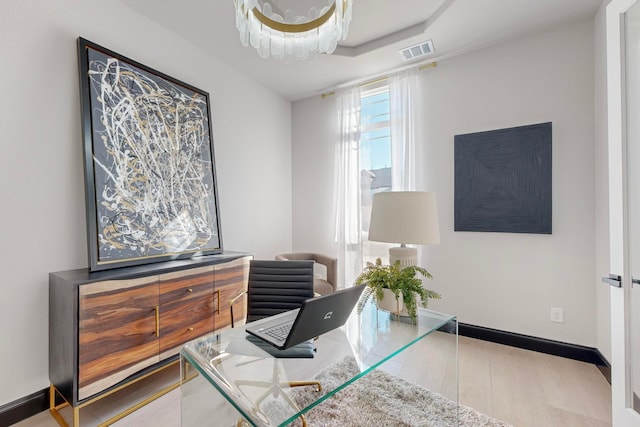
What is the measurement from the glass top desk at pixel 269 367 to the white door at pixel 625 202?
2.41 feet

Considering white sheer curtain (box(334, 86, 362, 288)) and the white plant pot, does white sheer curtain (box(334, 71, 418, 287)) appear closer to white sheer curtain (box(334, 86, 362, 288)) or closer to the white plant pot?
white sheer curtain (box(334, 86, 362, 288))

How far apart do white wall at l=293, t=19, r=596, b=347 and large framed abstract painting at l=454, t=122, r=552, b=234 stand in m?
0.08

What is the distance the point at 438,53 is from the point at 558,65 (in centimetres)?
101

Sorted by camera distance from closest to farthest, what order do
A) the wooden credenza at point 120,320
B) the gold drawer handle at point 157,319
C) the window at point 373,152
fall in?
the wooden credenza at point 120,320, the gold drawer handle at point 157,319, the window at point 373,152

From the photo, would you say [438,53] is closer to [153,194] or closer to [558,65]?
[558,65]

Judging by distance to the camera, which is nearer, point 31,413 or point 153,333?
point 31,413

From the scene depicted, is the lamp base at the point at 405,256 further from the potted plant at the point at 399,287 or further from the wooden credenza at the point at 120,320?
the wooden credenza at the point at 120,320

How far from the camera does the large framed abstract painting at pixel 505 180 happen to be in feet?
8.32

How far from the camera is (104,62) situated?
6.80 ft

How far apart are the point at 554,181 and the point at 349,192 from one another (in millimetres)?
1975

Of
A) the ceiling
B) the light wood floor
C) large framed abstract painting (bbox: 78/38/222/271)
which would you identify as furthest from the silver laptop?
the ceiling

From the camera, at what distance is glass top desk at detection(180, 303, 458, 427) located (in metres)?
0.98

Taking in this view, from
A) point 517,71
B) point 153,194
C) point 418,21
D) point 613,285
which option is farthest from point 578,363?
point 153,194

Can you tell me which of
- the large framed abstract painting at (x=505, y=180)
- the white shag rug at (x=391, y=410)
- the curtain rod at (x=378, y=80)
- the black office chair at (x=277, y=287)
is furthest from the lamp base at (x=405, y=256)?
the curtain rod at (x=378, y=80)
